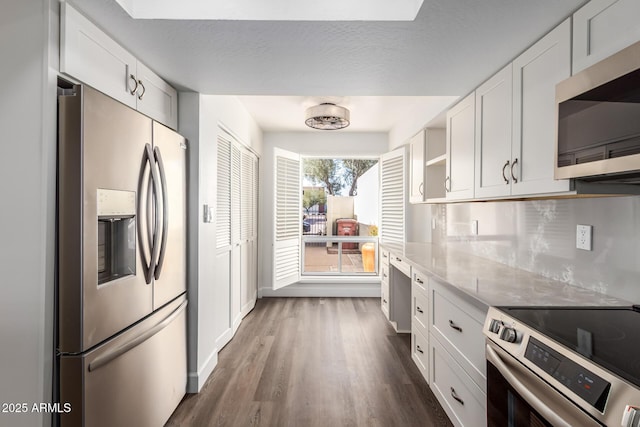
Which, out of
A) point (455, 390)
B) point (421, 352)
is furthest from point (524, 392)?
point (421, 352)

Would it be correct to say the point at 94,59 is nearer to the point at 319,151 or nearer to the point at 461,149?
the point at 461,149

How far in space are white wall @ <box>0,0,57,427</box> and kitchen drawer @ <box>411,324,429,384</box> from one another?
7.17 ft

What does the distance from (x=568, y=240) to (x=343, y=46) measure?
159cm

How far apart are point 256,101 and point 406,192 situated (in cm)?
209

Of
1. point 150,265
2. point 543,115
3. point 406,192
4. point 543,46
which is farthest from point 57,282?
point 406,192

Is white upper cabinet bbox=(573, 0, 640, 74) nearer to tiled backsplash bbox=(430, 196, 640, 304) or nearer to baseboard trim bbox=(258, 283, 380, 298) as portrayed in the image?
tiled backsplash bbox=(430, 196, 640, 304)

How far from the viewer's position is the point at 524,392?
3.34 feet

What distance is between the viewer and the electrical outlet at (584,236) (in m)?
1.55

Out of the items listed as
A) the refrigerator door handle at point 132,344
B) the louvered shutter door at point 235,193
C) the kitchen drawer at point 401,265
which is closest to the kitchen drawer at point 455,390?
the kitchen drawer at point 401,265

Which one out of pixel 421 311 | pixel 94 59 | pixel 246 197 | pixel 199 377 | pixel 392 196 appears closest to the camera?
pixel 94 59

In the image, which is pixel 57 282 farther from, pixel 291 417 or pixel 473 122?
pixel 473 122

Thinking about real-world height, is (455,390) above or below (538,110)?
below

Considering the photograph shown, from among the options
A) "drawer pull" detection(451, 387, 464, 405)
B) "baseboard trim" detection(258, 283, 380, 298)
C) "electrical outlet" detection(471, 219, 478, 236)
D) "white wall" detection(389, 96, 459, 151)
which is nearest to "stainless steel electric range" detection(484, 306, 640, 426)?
"drawer pull" detection(451, 387, 464, 405)

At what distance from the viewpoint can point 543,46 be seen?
1.50 metres
